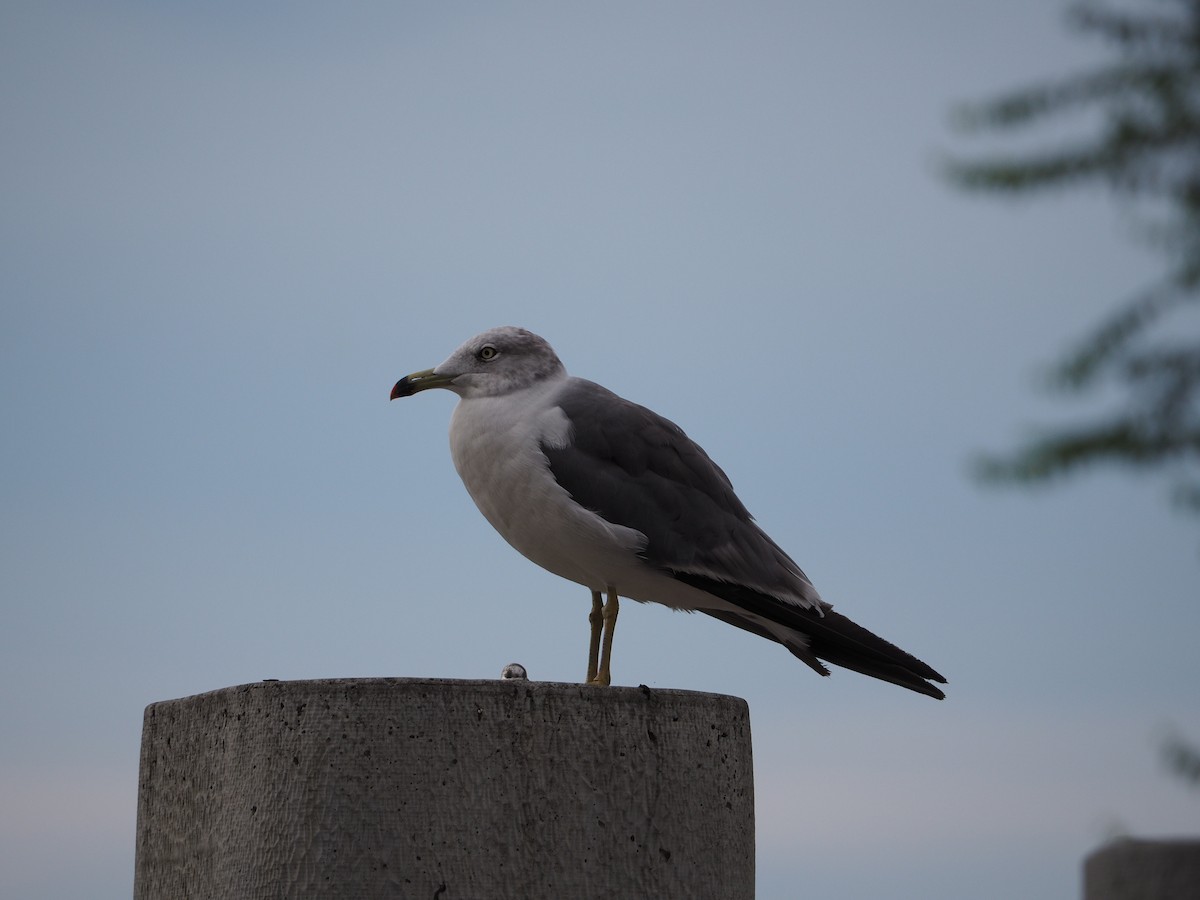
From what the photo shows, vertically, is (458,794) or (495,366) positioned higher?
(495,366)

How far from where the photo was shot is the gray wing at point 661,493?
6.41m

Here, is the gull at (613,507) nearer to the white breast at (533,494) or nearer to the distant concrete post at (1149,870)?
the white breast at (533,494)

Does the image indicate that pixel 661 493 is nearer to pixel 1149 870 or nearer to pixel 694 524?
pixel 694 524

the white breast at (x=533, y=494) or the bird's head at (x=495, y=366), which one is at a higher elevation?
the bird's head at (x=495, y=366)

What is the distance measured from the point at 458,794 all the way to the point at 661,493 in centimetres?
214

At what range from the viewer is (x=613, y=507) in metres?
6.39

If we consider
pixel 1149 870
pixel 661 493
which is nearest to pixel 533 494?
pixel 661 493

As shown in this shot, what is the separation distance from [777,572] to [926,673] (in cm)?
83

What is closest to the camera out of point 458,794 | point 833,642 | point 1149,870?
point 1149,870

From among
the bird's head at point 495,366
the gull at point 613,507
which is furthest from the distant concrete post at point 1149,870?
the bird's head at point 495,366

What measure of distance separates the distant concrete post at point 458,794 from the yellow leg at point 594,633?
1.32 m

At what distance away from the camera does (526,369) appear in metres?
6.77

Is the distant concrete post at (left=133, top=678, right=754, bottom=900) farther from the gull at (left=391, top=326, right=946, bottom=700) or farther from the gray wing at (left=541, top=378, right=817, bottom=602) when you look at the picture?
the gray wing at (left=541, top=378, right=817, bottom=602)

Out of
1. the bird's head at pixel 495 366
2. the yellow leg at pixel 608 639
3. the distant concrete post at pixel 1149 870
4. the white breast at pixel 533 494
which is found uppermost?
the bird's head at pixel 495 366
